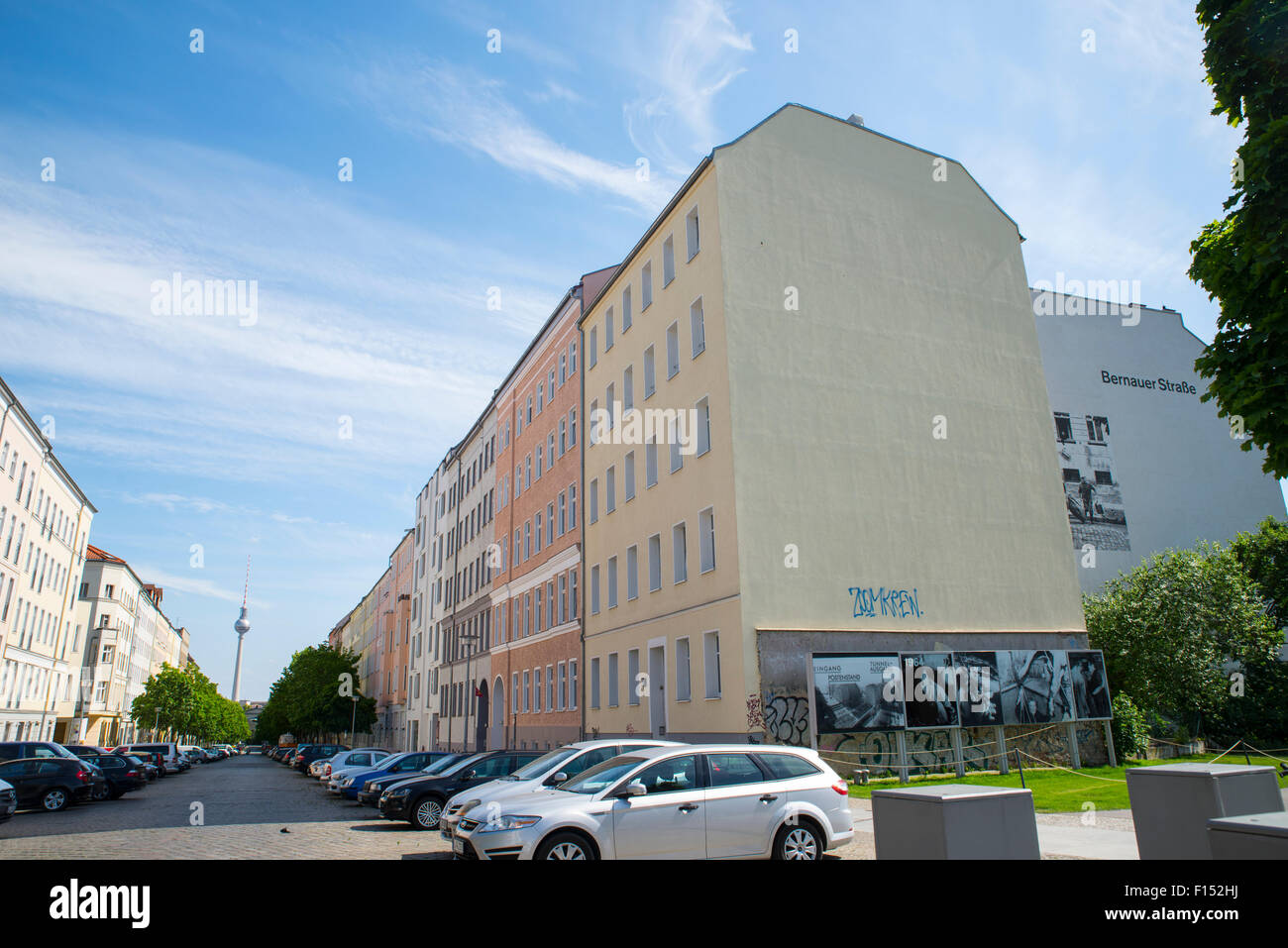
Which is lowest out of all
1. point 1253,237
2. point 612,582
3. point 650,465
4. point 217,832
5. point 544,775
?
point 217,832

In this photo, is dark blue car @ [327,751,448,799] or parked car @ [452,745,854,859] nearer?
parked car @ [452,745,854,859]

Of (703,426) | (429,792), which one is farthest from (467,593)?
(429,792)

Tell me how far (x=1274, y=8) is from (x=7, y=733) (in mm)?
64246

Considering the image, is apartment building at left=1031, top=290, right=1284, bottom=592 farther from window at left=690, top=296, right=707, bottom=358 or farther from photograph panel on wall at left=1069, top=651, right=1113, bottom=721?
window at left=690, top=296, right=707, bottom=358

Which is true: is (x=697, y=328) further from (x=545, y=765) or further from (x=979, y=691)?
(x=545, y=765)

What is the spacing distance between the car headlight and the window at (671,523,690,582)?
1774cm

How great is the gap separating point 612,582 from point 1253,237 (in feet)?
81.9

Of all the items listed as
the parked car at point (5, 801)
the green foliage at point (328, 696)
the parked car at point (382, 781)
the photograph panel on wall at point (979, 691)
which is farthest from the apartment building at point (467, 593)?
the parked car at point (5, 801)

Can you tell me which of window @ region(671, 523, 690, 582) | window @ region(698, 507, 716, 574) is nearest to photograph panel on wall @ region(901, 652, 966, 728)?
window @ region(698, 507, 716, 574)

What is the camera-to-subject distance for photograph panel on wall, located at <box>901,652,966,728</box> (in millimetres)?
23531

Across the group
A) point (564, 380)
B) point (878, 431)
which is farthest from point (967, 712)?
point (564, 380)

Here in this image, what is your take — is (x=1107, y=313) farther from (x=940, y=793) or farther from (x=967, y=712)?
(x=940, y=793)

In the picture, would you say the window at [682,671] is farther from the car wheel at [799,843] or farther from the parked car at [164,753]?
the parked car at [164,753]

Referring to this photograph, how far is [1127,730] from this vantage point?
1116 inches
